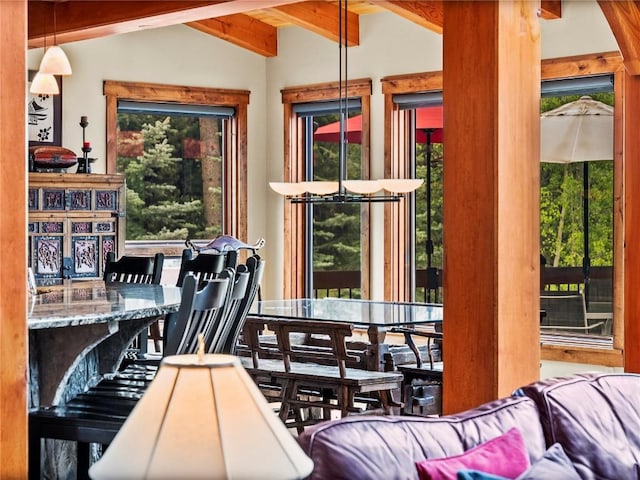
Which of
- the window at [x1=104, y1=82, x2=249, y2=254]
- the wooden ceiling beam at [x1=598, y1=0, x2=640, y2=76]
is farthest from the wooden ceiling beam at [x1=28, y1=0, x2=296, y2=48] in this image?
the wooden ceiling beam at [x1=598, y1=0, x2=640, y2=76]

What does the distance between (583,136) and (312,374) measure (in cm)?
283

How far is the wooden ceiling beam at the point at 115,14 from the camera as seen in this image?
20.1ft

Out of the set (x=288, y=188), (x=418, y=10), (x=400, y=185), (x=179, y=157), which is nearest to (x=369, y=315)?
(x=400, y=185)

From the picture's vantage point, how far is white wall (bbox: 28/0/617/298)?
7.95m

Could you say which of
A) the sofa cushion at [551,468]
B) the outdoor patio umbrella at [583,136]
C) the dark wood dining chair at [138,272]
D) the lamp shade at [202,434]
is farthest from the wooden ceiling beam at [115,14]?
the lamp shade at [202,434]

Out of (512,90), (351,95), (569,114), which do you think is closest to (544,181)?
(569,114)

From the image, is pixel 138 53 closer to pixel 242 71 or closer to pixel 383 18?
pixel 242 71

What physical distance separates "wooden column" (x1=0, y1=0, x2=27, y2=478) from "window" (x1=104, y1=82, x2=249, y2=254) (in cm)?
575

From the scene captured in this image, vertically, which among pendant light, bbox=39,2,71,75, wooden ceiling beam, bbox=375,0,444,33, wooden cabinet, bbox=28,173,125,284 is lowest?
wooden cabinet, bbox=28,173,125,284

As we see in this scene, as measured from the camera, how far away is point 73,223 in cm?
747

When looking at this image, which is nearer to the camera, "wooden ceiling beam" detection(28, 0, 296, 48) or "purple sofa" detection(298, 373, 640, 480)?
"purple sofa" detection(298, 373, 640, 480)

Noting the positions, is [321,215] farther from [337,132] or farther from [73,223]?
[73,223]

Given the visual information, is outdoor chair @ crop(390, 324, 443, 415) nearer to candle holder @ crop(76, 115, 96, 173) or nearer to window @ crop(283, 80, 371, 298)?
window @ crop(283, 80, 371, 298)

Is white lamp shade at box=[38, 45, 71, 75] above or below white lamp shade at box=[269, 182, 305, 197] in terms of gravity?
above
